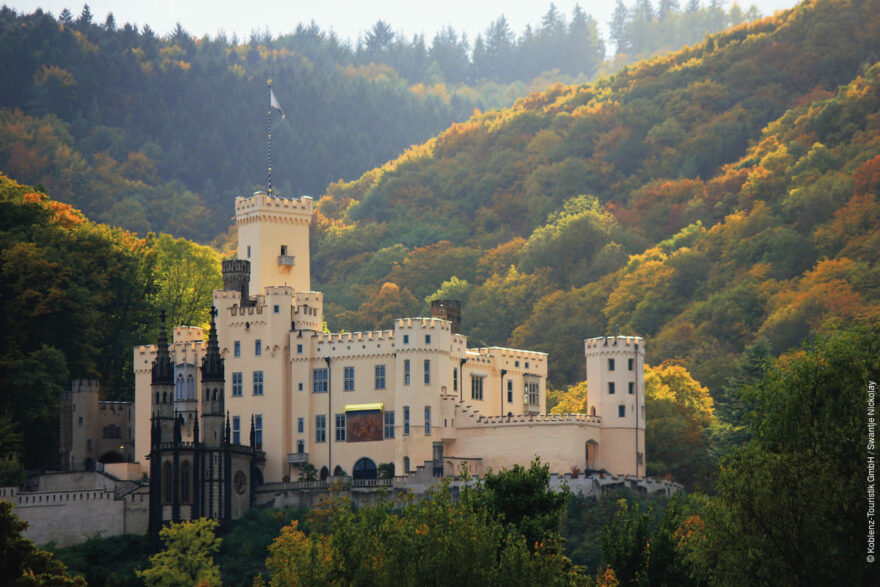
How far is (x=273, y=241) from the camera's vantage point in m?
91.4

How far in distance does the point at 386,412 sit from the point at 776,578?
41.1 meters

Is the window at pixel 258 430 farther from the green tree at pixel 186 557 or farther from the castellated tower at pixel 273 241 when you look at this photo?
the green tree at pixel 186 557

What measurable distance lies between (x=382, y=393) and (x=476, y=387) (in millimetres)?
5314

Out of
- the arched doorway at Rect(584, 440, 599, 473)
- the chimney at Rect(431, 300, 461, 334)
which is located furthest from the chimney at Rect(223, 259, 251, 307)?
the arched doorway at Rect(584, 440, 599, 473)

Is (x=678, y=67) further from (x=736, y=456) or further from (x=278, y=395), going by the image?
(x=736, y=456)

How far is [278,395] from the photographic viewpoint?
282 ft

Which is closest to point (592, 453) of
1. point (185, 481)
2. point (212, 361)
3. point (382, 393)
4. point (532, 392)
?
point (532, 392)

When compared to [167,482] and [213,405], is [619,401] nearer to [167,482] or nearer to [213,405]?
[213,405]

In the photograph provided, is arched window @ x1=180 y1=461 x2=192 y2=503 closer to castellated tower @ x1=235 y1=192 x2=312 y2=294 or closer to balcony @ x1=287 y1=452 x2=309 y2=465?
balcony @ x1=287 y1=452 x2=309 y2=465

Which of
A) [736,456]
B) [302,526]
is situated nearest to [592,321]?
[302,526]

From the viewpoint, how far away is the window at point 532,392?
89750mm

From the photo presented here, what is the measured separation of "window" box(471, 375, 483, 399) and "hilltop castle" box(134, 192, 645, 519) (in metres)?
0.08

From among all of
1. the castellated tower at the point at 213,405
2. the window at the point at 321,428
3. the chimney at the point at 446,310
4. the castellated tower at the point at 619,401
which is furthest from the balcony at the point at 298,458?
the castellated tower at the point at 619,401

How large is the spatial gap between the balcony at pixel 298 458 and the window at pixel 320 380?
10.6 ft
